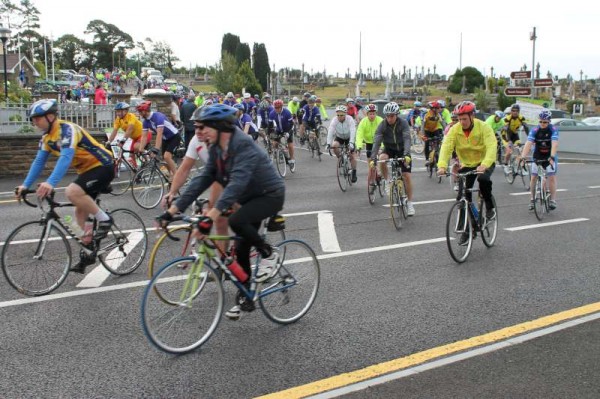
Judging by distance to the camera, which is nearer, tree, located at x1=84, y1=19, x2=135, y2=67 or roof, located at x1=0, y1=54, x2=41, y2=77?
roof, located at x1=0, y1=54, x2=41, y2=77

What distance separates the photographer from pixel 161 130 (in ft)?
39.7

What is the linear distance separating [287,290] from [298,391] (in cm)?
153

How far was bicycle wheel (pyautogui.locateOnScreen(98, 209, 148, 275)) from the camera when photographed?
714 centimetres

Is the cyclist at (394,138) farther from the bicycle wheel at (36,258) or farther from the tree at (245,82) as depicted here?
the tree at (245,82)

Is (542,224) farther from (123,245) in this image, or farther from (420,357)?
(123,245)

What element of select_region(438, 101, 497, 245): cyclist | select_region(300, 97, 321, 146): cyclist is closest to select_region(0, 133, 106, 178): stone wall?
select_region(300, 97, 321, 146): cyclist

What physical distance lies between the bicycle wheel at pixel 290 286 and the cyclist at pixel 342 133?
841 cm

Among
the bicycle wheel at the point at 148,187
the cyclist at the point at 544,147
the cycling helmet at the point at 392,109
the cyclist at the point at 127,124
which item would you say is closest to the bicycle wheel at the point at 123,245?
the bicycle wheel at the point at 148,187

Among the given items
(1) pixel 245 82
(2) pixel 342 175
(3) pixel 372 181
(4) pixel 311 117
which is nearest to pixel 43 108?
(3) pixel 372 181

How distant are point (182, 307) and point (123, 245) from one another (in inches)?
102

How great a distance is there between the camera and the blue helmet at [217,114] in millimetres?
5043

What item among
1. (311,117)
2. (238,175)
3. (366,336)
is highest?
(311,117)

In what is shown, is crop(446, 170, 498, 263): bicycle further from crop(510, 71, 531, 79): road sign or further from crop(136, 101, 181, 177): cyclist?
crop(510, 71, 531, 79): road sign

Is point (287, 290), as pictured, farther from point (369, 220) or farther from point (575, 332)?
point (369, 220)
